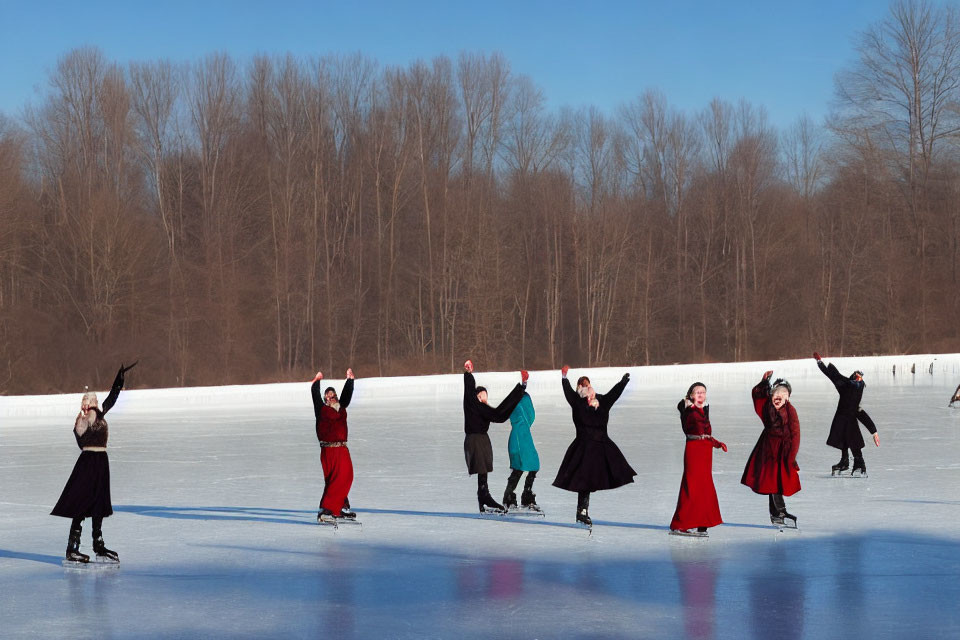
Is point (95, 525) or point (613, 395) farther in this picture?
point (613, 395)

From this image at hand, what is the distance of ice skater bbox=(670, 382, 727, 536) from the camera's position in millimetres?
9055

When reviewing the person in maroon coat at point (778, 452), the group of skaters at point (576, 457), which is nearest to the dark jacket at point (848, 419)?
the group of skaters at point (576, 457)

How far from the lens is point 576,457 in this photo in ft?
31.4

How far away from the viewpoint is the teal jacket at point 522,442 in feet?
34.0

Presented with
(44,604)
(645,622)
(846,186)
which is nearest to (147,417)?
(44,604)

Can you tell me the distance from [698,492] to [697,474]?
17 cm

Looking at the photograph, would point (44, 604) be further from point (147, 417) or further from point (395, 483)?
point (147, 417)

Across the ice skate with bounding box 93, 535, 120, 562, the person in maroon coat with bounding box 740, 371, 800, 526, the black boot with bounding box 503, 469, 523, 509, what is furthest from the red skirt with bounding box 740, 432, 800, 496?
the ice skate with bounding box 93, 535, 120, 562

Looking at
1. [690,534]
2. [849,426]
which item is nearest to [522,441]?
[690,534]

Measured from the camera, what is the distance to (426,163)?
185 ft

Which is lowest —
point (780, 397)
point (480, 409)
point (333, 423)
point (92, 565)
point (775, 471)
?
point (92, 565)

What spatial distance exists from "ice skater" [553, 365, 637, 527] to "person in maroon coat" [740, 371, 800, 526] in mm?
1116

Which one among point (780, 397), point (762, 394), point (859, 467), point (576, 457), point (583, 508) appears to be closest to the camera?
point (780, 397)

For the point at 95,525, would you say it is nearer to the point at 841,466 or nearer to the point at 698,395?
the point at 698,395
